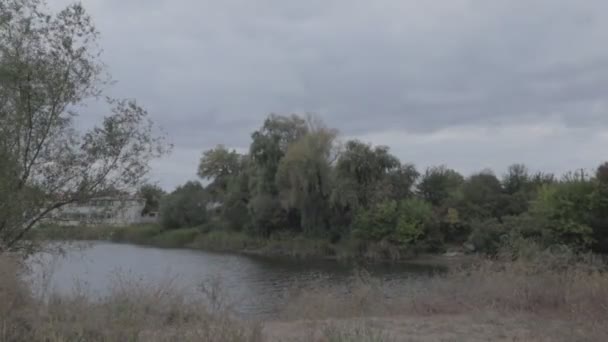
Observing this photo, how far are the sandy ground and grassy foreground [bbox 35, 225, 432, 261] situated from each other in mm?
29662

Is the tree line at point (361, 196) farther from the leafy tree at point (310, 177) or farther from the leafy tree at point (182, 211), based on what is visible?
the leafy tree at point (182, 211)

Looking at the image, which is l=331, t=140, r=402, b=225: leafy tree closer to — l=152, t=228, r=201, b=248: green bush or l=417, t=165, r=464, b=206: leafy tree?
l=417, t=165, r=464, b=206: leafy tree

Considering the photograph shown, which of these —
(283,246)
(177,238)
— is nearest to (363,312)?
(283,246)

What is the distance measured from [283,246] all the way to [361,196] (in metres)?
8.68

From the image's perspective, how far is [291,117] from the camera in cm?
5753

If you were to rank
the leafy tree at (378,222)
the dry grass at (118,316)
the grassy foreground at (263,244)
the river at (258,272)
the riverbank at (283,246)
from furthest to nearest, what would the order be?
the leafy tree at (378,222) → the grassy foreground at (263,244) → the riverbank at (283,246) → the river at (258,272) → the dry grass at (118,316)

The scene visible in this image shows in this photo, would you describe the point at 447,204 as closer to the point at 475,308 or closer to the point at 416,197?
the point at 416,197

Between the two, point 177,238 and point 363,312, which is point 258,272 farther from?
point 177,238

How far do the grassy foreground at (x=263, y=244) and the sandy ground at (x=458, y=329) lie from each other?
1168 inches

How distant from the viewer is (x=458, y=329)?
960 cm

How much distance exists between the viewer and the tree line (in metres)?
48.3

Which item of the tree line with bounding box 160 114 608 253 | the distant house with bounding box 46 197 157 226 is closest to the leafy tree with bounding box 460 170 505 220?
the tree line with bounding box 160 114 608 253

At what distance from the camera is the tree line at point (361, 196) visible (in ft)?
159

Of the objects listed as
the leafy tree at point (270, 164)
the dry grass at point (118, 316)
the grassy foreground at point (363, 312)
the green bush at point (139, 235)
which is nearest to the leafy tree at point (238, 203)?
the leafy tree at point (270, 164)
